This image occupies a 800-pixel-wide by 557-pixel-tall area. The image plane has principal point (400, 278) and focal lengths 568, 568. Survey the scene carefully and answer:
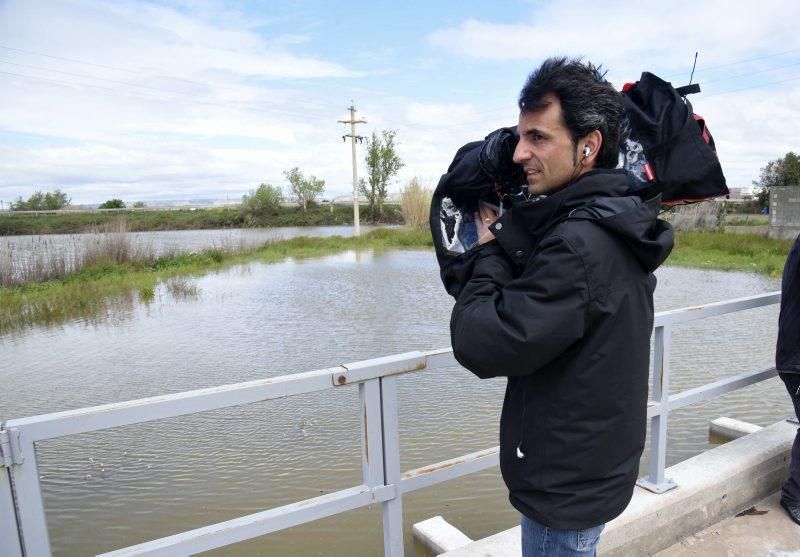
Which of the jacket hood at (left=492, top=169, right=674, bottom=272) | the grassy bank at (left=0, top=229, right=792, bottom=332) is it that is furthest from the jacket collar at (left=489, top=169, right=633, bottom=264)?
the grassy bank at (left=0, top=229, right=792, bottom=332)

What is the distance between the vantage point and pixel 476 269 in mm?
1275

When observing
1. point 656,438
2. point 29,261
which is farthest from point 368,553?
point 29,261

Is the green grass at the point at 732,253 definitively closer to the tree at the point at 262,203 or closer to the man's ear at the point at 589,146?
the man's ear at the point at 589,146

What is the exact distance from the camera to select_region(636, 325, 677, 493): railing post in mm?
2355

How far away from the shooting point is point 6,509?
1.22 meters

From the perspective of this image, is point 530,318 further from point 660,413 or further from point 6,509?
point 660,413

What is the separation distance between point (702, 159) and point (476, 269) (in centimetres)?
60

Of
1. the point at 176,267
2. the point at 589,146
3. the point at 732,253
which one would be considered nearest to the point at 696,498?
the point at 589,146

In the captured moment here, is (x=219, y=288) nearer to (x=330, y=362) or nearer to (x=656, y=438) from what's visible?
(x=330, y=362)

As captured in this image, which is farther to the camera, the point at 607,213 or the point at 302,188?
the point at 302,188

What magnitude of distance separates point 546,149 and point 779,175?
1339 inches

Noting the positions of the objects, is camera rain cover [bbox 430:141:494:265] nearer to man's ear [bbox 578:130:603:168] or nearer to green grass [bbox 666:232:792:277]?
man's ear [bbox 578:130:603:168]

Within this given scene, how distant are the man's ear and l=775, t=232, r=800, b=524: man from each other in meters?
1.56

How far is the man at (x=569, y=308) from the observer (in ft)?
3.71
